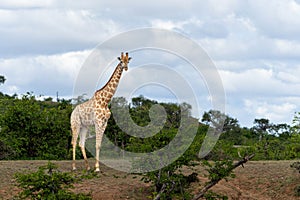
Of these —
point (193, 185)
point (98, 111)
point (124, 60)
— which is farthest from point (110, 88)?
point (193, 185)

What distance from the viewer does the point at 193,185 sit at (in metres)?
17.1

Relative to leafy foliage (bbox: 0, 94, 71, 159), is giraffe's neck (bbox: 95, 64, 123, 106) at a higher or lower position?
higher

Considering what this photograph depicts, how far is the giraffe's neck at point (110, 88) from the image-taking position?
17.8 meters

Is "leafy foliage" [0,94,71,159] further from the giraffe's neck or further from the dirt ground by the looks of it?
the giraffe's neck

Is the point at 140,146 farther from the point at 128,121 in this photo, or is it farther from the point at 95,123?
the point at 128,121

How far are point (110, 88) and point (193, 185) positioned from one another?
371 cm

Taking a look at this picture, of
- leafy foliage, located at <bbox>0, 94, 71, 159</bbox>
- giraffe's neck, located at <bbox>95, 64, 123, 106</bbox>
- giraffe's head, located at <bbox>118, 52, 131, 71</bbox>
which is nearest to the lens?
giraffe's head, located at <bbox>118, 52, 131, 71</bbox>

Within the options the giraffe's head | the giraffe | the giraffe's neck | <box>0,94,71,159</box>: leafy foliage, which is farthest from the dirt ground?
<box>0,94,71,159</box>: leafy foliage

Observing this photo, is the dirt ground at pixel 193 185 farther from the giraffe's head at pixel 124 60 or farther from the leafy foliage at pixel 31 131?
the leafy foliage at pixel 31 131

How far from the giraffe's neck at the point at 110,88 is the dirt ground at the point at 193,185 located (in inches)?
85.9

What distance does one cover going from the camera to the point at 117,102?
84.6 feet

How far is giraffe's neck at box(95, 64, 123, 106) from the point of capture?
58.2 ft

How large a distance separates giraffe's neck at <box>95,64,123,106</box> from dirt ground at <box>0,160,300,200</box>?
85.9 inches

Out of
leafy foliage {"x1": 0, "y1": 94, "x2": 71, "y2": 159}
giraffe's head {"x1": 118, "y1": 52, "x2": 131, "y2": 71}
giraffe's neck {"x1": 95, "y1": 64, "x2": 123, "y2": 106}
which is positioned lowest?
leafy foliage {"x1": 0, "y1": 94, "x2": 71, "y2": 159}
